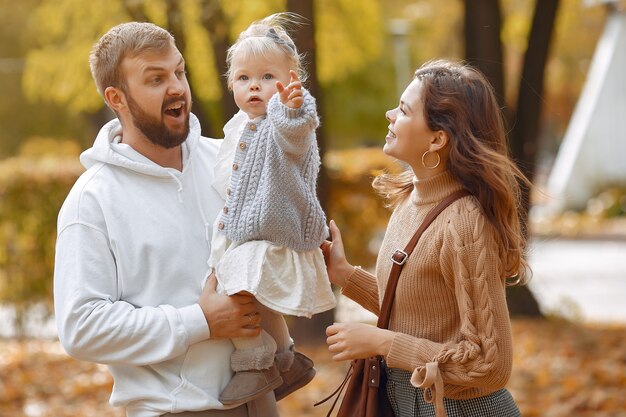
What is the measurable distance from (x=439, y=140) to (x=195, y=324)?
35.0 inches

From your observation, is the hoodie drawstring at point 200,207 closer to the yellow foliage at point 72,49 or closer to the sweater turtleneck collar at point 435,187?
the sweater turtleneck collar at point 435,187

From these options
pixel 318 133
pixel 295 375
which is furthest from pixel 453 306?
pixel 318 133

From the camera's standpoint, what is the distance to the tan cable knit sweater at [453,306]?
110 inches

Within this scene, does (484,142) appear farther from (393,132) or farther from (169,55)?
(169,55)

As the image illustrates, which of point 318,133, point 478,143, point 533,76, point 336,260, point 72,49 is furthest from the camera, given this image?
point 72,49

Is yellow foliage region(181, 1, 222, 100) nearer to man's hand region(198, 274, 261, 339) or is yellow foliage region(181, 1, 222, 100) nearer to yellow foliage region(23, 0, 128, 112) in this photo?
yellow foliage region(23, 0, 128, 112)

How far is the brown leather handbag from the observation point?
2.96 m

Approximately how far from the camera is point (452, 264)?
285 cm

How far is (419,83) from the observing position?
2.97 meters

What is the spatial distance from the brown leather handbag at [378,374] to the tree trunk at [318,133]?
11.2 feet

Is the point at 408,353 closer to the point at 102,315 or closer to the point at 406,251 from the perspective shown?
the point at 406,251

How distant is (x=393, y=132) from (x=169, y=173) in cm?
70

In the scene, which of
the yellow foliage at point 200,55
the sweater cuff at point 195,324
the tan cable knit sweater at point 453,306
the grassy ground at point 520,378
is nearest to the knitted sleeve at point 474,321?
the tan cable knit sweater at point 453,306

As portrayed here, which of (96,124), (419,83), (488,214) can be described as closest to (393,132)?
(419,83)
